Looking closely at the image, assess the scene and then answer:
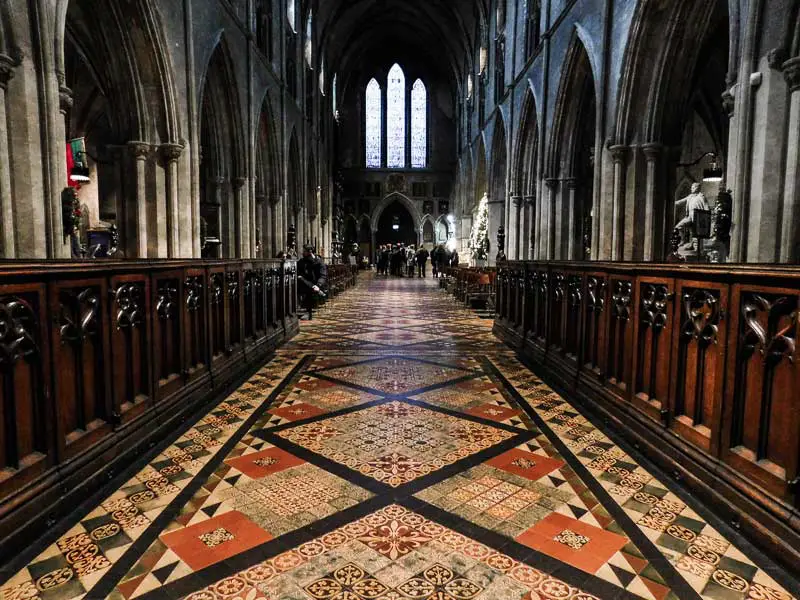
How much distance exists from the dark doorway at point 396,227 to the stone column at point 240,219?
25.3 meters

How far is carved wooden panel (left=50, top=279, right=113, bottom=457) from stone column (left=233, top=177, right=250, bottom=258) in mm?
10275

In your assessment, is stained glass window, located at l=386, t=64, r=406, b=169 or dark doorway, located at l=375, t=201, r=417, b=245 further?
dark doorway, located at l=375, t=201, r=417, b=245

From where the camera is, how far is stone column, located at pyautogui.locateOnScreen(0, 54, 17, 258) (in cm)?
464

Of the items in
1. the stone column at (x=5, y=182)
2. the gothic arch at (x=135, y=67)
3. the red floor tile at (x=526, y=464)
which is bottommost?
the red floor tile at (x=526, y=464)

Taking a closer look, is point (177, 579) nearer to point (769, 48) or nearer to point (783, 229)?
point (783, 229)

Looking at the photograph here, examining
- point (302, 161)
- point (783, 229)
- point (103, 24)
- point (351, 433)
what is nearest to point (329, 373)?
point (351, 433)

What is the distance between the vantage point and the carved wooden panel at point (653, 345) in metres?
2.87

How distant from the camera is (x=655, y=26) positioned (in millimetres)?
7945

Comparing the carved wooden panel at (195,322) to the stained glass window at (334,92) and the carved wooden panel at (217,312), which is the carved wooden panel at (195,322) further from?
the stained glass window at (334,92)

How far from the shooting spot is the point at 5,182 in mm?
4730

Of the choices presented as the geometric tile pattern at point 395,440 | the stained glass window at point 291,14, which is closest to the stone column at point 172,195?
the geometric tile pattern at point 395,440

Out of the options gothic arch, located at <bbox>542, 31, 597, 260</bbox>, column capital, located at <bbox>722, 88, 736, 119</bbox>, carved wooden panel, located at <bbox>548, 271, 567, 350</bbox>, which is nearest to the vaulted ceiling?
gothic arch, located at <bbox>542, 31, 597, 260</bbox>

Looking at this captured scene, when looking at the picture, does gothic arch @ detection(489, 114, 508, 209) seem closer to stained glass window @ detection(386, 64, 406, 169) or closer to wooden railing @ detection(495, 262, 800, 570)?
wooden railing @ detection(495, 262, 800, 570)

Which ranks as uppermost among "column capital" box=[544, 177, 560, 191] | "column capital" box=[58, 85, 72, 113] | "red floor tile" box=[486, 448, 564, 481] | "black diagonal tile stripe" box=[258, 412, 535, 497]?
"column capital" box=[544, 177, 560, 191]
